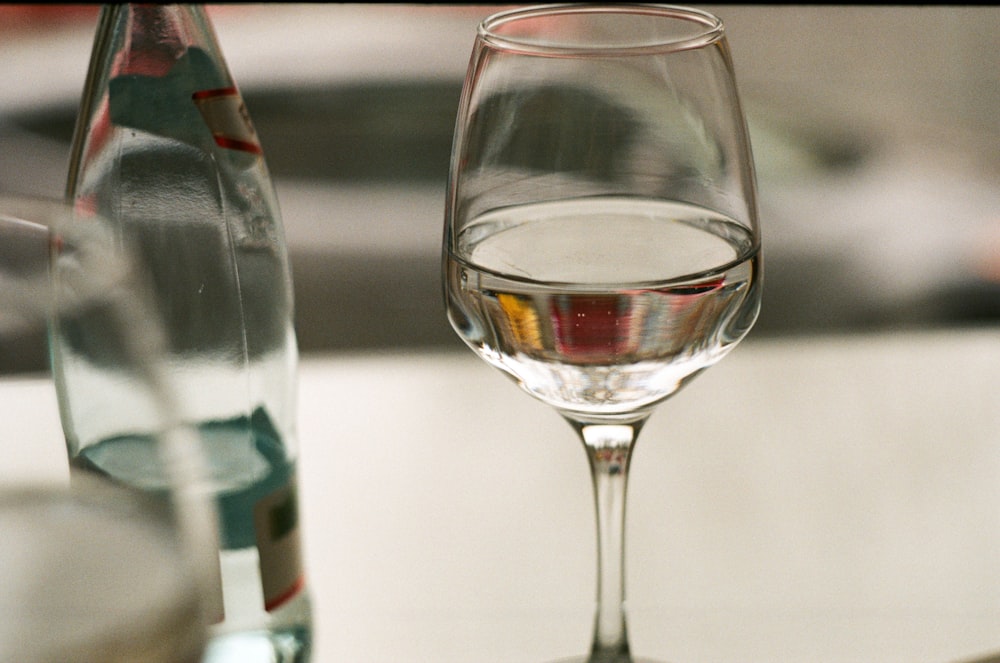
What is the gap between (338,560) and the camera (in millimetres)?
310

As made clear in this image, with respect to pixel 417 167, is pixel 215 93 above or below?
above

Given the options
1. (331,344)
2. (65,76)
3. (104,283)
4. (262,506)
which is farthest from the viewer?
(65,76)

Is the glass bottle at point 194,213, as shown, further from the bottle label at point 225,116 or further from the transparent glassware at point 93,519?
the transparent glassware at point 93,519

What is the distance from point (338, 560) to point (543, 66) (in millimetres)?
145

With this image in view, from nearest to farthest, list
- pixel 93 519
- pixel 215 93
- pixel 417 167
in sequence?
1. pixel 93 519
2. pixel 215 93
3. pixel 417 167

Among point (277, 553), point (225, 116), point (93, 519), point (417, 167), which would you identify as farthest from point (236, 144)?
point (417, 167)

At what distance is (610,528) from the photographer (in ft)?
0.86

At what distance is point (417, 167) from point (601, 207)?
1.22 meters

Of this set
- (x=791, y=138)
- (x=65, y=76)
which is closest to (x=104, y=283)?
(x=791, y=138)

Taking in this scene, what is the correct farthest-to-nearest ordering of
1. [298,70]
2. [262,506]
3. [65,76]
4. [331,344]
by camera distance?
[65,76]
[331,344]
[298,70]
[262,506]

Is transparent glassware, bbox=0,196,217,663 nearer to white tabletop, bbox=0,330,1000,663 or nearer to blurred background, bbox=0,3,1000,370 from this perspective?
white tabletop, bbox=0,330,1000,663

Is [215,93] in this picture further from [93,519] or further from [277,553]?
[93,519]

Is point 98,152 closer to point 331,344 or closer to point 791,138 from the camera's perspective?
point 791,138

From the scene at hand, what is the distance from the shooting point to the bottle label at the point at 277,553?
0.30m
